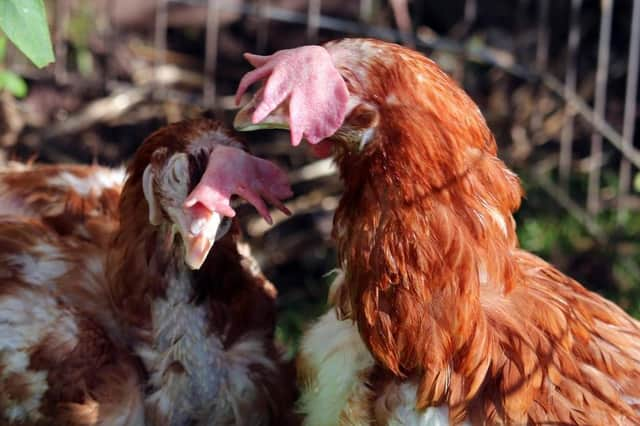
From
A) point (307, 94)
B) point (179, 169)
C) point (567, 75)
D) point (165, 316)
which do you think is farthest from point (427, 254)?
point (567, 75)

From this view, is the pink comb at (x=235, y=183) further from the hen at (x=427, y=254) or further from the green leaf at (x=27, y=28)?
the green leaf at (x=27, y=28)

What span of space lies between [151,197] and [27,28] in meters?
0.79

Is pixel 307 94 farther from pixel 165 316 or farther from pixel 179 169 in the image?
pixel 165 316

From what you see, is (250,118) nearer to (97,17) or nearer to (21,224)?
(21,224)

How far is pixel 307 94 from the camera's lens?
1952mm

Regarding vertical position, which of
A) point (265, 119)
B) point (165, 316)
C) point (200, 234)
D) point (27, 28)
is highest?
point (27, 28)

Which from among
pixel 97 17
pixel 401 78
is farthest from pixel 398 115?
pixel 97 17

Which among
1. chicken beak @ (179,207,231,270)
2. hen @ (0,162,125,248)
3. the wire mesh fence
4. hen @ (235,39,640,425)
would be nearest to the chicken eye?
chicken beak @ (179,207,231,270)

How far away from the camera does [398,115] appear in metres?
2.02

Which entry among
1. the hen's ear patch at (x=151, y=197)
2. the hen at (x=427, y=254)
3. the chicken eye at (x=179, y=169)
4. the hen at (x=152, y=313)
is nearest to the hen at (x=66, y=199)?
the hen at (x=152, y=313)

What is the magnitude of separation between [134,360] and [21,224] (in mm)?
547

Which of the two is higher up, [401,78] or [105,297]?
[401,78]

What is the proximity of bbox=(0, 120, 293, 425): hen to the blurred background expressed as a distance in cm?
94

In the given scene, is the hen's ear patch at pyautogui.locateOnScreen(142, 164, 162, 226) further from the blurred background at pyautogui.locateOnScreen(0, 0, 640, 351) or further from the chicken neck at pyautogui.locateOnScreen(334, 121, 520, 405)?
the blurred background at pyautogui.locateOnScreen(0, 0, 640, 351)
